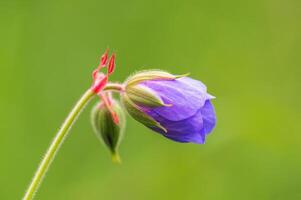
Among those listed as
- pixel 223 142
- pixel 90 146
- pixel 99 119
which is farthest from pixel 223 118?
pixel 99 119

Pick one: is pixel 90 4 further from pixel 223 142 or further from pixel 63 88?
pixel 223 142

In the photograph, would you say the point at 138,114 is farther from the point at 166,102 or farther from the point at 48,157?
the point at 48,157

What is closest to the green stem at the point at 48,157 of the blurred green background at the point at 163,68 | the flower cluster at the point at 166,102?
the flower cluster at the point at 166,102

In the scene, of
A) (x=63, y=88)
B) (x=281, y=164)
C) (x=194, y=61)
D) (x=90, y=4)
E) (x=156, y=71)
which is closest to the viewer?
(x=156, y=71)

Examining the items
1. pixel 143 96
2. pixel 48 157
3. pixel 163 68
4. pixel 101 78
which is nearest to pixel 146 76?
pixel 143 96

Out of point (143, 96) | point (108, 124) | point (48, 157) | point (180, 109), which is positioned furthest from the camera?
point (108, 124)

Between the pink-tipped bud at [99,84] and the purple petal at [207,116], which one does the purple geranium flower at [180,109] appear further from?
the pink-tipped bud at [99,84]

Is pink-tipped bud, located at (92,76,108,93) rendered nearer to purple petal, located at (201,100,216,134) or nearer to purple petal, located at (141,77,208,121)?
purple petal, located at (141,77,208,121)
